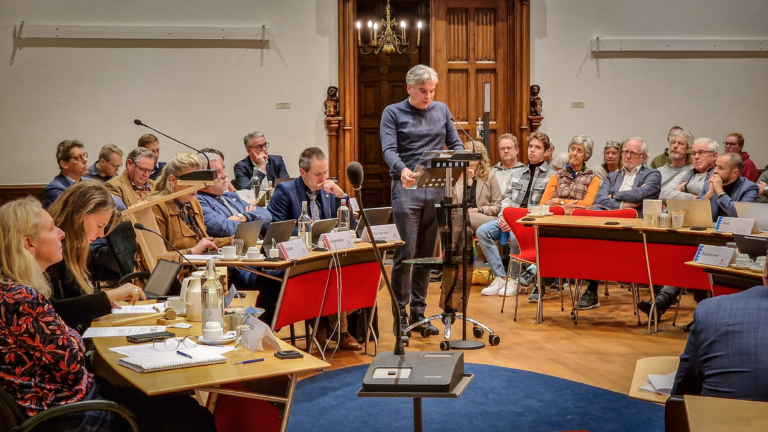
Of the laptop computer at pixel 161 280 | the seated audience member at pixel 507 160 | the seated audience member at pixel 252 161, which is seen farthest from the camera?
the seated audience member at pixel 252 161

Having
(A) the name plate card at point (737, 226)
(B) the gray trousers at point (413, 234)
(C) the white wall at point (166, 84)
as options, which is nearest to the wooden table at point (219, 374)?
(B) the gray trousers at point (413, 234)

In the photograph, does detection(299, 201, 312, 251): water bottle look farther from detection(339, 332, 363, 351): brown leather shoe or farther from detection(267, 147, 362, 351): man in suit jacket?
detection(339, 332, 363, 351): brown leather shoe

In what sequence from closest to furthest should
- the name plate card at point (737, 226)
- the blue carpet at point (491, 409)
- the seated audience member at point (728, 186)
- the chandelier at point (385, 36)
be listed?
the blue carpet at point (491, 409) → the name plate card at point (737, 226) → the seated audience member at point (728, 186) → the chandelier at point (385, 36)

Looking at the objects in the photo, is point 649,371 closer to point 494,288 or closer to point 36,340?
point 36,340

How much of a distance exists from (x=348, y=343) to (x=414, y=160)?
1286mm

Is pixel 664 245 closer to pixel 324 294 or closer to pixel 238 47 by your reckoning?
pixel 324 294

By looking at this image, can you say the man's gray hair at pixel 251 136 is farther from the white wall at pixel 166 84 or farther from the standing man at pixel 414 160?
the standing man at pixel 414 160

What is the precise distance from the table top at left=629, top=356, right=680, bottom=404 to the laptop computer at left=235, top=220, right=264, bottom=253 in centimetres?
248

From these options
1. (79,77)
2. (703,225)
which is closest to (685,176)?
(703,225)

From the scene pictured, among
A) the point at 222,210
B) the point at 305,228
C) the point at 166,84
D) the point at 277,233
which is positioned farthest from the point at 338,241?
the point at 166,84

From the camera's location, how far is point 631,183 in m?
6.59

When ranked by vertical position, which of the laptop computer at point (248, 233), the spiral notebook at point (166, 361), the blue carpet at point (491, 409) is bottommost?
the blue carpet at point (491, 409)

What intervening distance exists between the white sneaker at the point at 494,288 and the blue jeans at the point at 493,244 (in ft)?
0.22

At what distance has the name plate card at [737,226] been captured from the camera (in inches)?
178
